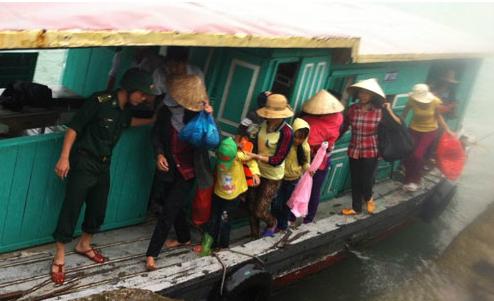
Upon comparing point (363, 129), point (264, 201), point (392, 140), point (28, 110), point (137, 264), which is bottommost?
point (137, 264)

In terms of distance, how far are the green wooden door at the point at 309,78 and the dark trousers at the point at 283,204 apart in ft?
3.34

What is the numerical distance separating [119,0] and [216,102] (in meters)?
1.82

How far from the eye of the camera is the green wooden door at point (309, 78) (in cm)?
618

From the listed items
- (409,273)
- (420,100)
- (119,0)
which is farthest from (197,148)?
(409,273)

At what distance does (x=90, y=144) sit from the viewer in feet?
14.3

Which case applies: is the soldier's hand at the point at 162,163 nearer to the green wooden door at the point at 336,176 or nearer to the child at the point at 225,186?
the child at the point at 225,186

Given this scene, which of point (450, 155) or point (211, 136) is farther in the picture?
point (450, 155)

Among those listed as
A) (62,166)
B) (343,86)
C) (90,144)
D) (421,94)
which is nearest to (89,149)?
(90,144)

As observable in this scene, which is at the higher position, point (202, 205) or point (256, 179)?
point (256, 179)

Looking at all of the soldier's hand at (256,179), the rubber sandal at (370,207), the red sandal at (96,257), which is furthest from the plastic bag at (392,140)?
the red sandal at (96,257)

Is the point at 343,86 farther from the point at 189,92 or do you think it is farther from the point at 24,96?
Answer: the point at 24,96

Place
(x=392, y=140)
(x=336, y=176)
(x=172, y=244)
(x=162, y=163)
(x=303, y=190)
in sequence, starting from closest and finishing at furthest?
1. (x=162, y=163)
2. (x=172, y=244)
3. (x=303, y=190)
4. (x=392, y=140)
5. (x=336, y=176)

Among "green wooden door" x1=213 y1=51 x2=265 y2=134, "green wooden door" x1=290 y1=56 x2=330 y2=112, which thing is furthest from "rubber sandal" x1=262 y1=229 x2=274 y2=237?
"green wooden door" x1=290 y1=56 x2=330 y2=112

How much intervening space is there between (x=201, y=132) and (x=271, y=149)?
44.5 inches
